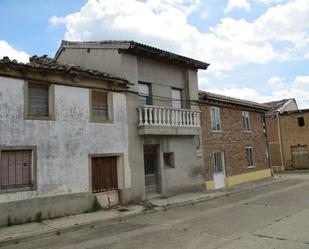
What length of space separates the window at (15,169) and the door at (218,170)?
11.3m

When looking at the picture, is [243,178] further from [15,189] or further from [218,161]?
[15,189]

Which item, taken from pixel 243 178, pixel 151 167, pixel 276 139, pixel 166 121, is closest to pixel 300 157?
pixel 276 139

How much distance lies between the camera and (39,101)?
475 inches

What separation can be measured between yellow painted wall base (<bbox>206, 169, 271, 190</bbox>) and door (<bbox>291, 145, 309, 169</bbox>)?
8.91 m

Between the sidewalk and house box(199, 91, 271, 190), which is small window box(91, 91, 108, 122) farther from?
house box(199, 91, 271, 190)

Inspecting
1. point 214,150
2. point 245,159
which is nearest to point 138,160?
point 214,150

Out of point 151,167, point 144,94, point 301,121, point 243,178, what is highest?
Result: point 301,121

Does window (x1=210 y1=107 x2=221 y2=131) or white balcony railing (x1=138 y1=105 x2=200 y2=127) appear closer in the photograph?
white balcony railing (x1=138 y1=105 x2=200 y2=127)

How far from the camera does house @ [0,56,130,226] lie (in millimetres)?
11023

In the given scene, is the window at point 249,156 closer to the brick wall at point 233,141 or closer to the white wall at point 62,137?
the brick wall at point 233,141

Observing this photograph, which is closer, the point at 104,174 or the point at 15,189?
the point at 15,189

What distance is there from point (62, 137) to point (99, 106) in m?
2.24

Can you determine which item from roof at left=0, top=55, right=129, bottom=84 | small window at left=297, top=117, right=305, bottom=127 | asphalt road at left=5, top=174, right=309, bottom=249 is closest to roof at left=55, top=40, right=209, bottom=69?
roof at left=0, top=55, right=129, bottom=84

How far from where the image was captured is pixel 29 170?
11.5 m
